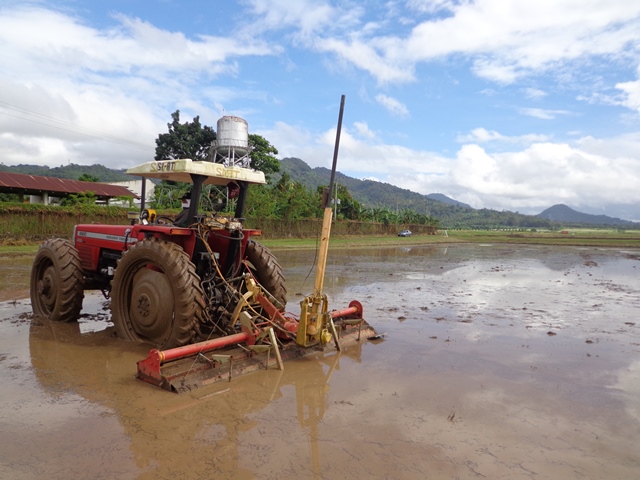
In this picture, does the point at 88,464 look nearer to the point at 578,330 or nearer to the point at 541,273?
the point at 578,330

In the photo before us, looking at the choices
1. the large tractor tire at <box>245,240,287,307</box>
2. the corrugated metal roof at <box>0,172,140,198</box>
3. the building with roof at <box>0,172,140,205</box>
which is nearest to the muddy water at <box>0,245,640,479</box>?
the large tractor tire at <box>245,240,287,307</box>

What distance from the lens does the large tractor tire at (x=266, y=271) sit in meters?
6.48

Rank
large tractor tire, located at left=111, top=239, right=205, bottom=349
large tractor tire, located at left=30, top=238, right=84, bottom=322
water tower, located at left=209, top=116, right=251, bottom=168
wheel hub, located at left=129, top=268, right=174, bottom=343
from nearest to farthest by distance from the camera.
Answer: large tractor tire, located at left=111, top=239, right=205, bottom=349, wheel hub, located at left=129, top=268, right=174, bottom=343, large tractor tire, located at left=30, top=238, right=84, bottom=322, water tower, located at left=209, top=116, right=251, bottom=168

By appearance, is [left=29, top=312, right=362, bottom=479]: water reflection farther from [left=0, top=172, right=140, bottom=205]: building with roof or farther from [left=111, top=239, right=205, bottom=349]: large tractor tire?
[left=0, top=172, right=140, bottom=205]: building with roof

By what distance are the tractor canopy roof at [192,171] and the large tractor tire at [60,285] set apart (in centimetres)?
182

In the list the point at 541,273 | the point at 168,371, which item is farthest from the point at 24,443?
the point at 541,273

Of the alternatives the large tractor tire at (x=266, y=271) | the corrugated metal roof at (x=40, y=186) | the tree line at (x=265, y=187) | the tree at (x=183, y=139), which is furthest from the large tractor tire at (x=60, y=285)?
the tree at (x=183, y=139)

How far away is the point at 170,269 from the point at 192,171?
3.76 feet

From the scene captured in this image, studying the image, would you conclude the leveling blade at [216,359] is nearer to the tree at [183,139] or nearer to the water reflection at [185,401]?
the water reflection at [185,401]

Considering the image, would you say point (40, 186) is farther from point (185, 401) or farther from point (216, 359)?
point (185, 401)

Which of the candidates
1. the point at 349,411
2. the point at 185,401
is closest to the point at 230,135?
the point at 185,401

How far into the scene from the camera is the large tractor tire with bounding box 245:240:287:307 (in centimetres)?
648

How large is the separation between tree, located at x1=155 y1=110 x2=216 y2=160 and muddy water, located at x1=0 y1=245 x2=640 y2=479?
115ft

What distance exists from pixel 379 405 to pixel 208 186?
3.76 metres
